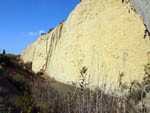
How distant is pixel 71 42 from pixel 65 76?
100 inches

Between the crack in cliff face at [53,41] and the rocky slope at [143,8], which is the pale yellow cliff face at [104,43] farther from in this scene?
the crack in cliff face at [53,41]

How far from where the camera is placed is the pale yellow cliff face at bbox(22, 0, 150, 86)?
7402 mm

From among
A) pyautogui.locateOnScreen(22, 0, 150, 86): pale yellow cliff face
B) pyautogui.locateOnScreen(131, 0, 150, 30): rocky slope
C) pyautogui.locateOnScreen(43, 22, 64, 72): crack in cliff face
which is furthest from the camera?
pyautogui.locateOnScreen(43, 22, 64, 72): crack in cliff face

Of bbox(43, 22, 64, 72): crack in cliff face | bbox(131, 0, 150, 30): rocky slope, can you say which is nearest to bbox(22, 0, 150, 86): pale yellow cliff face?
bbox(131, 0, 150, 30): rocky slope

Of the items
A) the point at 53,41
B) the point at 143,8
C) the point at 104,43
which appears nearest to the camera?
the point at 143,8

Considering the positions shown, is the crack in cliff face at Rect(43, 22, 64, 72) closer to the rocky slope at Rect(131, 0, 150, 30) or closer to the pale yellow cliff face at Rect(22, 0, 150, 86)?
the pale yellow cliff face at Rect(22, 0, 150, 86)

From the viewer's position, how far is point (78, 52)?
10.8 metres

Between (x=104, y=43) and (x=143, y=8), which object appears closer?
(x=143, y=8)

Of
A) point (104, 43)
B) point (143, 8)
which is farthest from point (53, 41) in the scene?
point (143, 8)

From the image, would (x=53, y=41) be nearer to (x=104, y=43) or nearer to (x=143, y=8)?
(x=104, y=43)

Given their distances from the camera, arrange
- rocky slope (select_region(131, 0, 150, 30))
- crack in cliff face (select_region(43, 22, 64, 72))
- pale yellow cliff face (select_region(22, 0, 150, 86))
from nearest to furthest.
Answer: pale yellow cliff face (select_region(22, 0, 150, 86)) < rocky slope (select_region(131, 0, 150, 30)) < crack in cliff face (select_region(43, 22, 64, 72))

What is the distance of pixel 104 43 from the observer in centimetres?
888

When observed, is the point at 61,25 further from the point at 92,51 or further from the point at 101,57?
the point at 101,57

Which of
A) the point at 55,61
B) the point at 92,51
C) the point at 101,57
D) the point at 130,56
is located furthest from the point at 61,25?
the point at 130,56
